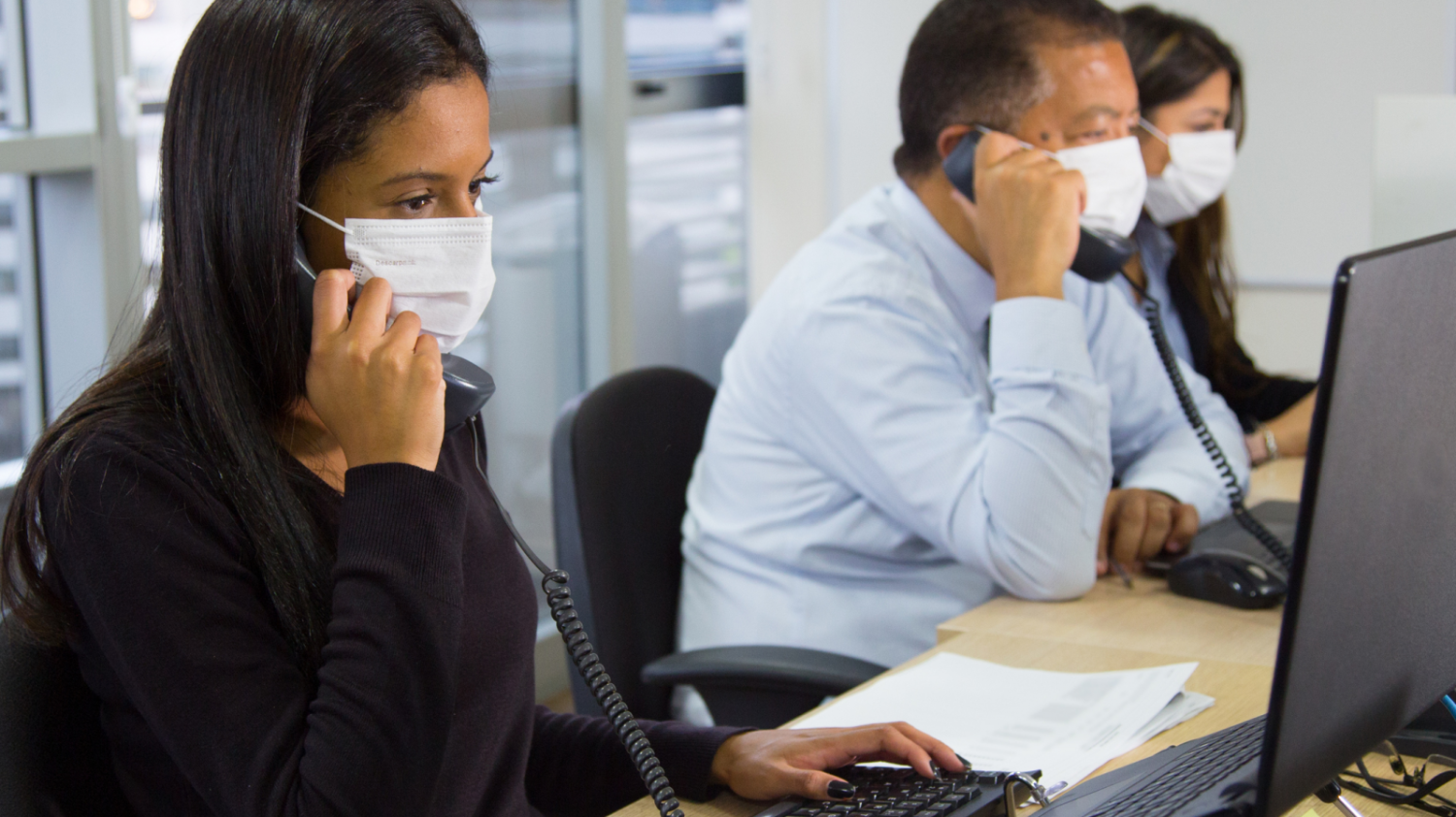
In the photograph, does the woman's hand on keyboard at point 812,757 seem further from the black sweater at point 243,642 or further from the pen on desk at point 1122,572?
the pen on desk at point 1122,572

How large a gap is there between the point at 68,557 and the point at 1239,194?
10.6ft

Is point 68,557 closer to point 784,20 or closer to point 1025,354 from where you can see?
point 1025,354

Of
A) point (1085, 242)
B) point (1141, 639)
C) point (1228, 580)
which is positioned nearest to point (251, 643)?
point (1141, 639)

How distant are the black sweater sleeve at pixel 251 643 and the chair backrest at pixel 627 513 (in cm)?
65

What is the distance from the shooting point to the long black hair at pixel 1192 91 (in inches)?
91.3

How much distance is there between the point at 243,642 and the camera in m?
0.84

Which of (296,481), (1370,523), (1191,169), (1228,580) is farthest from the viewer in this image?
(1191,169)

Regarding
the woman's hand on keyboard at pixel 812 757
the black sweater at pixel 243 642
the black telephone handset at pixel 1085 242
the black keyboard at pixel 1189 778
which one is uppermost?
the black telephone handset at pixel 1085 242

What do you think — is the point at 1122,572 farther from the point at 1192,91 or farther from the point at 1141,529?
the point at 1192,91

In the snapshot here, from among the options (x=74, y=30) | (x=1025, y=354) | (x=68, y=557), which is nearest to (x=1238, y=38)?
(x=1025, y=354)

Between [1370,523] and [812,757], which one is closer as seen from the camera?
[1370,523]

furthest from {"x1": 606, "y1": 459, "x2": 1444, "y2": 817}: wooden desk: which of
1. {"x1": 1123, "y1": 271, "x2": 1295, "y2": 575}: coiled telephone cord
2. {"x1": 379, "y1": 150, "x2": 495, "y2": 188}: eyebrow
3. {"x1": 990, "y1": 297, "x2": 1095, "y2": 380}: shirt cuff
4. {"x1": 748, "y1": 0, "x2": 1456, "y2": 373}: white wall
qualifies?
{"x1": 748, "y1": 0, "x2": 1456, "y2": 373}: white wall

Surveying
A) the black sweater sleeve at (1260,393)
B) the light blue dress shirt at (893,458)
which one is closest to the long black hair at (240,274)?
the light blue dress shirt at (893,458)

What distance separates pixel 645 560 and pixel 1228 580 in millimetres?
686
